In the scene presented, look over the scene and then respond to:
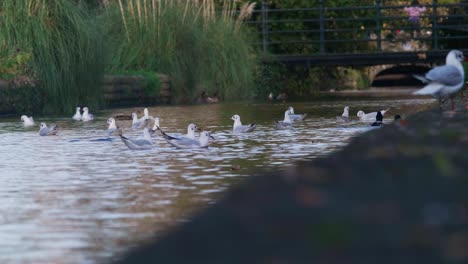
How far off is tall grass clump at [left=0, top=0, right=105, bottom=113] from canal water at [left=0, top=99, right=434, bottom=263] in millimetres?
5021

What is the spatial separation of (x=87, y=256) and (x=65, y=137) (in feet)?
34.4

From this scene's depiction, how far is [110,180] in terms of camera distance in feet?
30.6

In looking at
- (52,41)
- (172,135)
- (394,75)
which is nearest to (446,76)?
(172,135)

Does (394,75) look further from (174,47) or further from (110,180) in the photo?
(110,180)

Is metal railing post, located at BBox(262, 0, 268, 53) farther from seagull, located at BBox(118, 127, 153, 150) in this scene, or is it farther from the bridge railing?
seagull, located at BBox(118, 127, 153, 150)

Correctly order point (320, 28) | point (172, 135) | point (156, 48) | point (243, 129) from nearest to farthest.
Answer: point (172, 135)
point (243, 129)
point (156, 48)
point (320, 28)

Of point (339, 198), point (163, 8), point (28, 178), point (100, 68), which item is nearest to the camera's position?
point (339, 198)

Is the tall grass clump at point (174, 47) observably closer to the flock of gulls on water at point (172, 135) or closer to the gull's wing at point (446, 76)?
the flock of gulls on water at point (172, 135)

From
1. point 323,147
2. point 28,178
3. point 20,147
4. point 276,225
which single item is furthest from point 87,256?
point 20,147

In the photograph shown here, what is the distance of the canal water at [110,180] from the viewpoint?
231 inches

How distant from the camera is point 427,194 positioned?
279 centimetres

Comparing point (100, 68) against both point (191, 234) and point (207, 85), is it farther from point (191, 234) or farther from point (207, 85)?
point (191, 234)

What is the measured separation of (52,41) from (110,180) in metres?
14.1

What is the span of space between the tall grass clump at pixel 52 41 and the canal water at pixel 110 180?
5.02 meters
